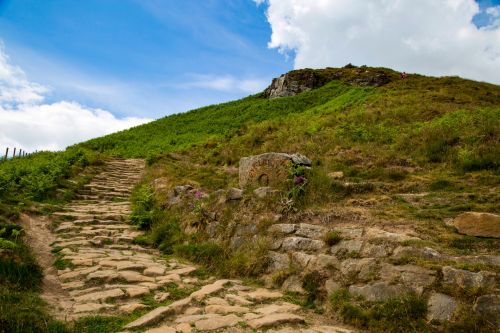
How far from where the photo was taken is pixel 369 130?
45.1 ft

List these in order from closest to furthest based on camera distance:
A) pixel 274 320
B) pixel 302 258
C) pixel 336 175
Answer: pixel 274 320
pixel 302 258
pixel 336 175

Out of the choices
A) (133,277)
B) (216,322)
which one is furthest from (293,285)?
(133,277)

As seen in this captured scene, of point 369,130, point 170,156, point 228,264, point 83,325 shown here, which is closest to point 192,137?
point 170,156

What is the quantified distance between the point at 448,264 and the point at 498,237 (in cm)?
125

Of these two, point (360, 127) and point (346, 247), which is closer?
point (346, 247)

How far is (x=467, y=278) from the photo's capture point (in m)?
4.43

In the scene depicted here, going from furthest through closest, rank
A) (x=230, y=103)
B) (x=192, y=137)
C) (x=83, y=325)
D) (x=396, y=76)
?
1. (x=230, y=103)
2. (x=396, y=76)
3. (x=192, y=137)
4. (x=83, y=325)

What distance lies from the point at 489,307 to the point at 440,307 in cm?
48

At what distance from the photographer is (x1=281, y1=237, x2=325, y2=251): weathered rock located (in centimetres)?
633

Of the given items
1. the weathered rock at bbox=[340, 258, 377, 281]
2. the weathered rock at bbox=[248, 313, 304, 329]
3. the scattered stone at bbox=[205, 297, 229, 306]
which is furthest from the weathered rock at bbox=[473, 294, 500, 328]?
the scattered stone at bbox=[205, 297, 229, 306]

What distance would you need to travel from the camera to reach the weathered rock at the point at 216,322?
4.59m

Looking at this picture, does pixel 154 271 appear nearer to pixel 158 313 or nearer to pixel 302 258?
pixel 158 313

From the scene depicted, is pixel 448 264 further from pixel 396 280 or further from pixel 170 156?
pixel 170 156

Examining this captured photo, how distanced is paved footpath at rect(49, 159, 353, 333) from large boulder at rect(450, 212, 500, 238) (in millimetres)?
2563
